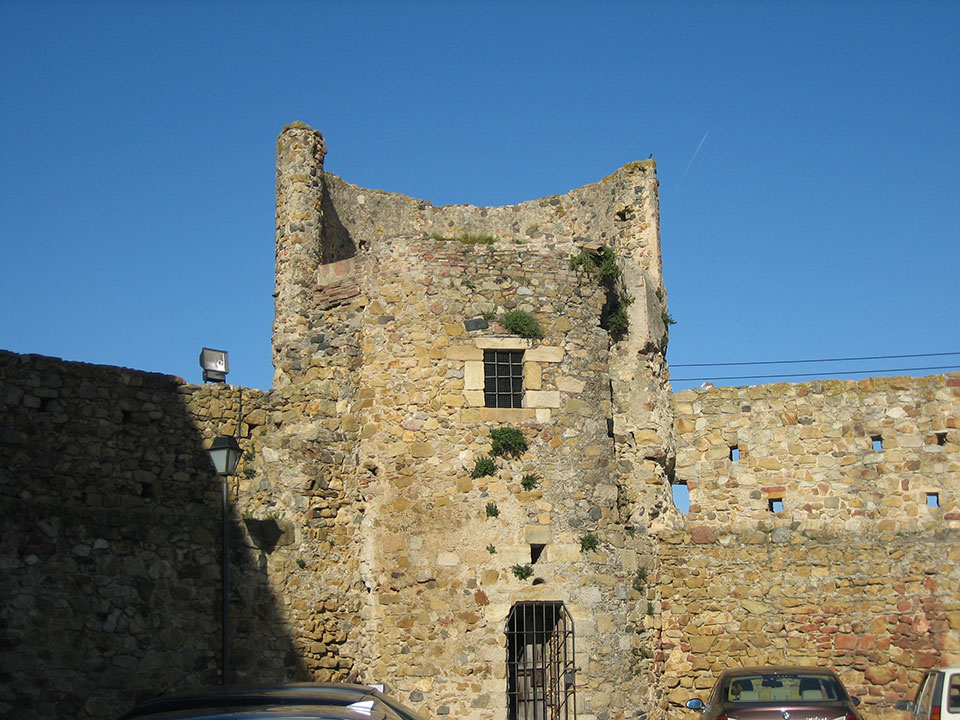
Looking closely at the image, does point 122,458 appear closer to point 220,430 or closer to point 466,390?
point 220,430

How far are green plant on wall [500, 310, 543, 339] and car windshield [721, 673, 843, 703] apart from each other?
6047 millimetres

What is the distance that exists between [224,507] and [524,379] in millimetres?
5108

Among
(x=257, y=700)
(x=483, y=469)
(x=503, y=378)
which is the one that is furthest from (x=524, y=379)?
(x=257, y=700)

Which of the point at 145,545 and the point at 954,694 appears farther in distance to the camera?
the point at 145,545

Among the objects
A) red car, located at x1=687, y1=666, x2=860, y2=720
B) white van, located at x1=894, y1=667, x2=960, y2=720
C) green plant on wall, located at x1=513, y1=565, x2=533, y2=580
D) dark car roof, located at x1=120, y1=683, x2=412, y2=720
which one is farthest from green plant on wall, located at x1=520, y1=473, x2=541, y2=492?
dark car roof, located at x1=120, y1=683, x2=412, y2=720

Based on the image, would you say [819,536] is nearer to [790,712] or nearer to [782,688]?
[782,688]

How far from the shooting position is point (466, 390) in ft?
59.0

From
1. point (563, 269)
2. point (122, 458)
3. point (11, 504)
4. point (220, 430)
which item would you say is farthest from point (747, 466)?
point (11, 504)

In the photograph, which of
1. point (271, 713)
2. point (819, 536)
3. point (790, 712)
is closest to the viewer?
point (271, 713)

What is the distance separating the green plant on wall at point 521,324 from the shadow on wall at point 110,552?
4721mm

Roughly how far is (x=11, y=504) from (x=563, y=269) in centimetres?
897

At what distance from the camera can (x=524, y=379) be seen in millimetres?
18188

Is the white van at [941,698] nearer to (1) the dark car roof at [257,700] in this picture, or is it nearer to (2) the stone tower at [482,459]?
(2) the stone tower at [482,459]

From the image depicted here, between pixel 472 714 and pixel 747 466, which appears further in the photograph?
pixel 747 466
